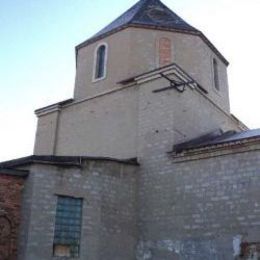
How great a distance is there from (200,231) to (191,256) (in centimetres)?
78

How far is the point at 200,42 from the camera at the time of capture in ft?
61.4

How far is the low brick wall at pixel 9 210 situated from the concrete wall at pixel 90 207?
0.77 feet

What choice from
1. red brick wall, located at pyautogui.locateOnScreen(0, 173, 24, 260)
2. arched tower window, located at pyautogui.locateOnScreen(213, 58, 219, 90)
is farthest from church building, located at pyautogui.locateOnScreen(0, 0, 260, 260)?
arched tower window, located at pyautogui.locateOnScreen(213, 58, 219, 90)

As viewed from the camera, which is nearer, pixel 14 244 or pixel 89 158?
pixel 14 244

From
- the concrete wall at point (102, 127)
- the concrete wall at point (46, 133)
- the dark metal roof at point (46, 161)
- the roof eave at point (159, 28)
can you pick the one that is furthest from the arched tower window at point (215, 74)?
the dark metal roof at point (46, 161)

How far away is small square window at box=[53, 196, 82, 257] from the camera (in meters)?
13.0

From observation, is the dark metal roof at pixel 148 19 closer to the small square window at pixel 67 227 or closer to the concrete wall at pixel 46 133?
the concrete wall at pixel 46 133

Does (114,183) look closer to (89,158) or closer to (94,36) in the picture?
(89,158)

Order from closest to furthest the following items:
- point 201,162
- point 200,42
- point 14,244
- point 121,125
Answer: point 14,244 < point 201,162 < point 121,125 < point 200,42

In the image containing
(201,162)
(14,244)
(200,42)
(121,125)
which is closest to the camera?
(14,244)

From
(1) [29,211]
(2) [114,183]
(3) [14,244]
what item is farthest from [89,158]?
(3) [14,244]

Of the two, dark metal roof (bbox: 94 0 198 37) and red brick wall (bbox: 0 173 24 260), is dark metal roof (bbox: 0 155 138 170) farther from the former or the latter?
dark metal roof (bbox: 94 0 198 37)

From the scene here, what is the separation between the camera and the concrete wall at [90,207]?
12.7 metres

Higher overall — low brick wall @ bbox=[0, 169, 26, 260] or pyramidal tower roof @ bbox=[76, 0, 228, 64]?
pyramidal tower roof @ bbox=[76, 0, 228, 64]
